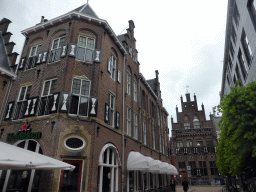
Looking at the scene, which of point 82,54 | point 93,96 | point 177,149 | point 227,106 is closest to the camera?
point 227,106

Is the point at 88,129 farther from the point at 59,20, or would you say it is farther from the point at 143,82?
the point at 143,82

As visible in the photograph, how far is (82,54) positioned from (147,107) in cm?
1377

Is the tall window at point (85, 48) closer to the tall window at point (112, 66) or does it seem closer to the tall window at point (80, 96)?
the tall window at point (80, 96)

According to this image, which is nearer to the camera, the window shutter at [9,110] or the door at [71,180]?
the door at [71,180]

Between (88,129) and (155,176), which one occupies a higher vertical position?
(88,129)

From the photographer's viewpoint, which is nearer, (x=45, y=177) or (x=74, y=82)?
(x=45, y=177)

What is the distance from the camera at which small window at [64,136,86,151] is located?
34.6ft

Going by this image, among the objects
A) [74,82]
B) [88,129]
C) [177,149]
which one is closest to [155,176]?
[88,129]

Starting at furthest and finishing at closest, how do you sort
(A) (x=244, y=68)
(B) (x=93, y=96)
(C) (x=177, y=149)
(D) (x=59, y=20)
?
(C) (x=177, y=149)
(A) (x=244, y=68)
(D) (x=59, y=20)
(B) (x=93, y=96)

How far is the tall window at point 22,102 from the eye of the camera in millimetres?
12685

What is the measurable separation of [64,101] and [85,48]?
15.0ft

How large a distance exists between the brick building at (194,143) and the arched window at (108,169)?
4306cm

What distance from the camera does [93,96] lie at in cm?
1210

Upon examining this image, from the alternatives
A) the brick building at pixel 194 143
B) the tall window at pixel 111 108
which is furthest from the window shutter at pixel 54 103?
the brick building at pixel 194 143
